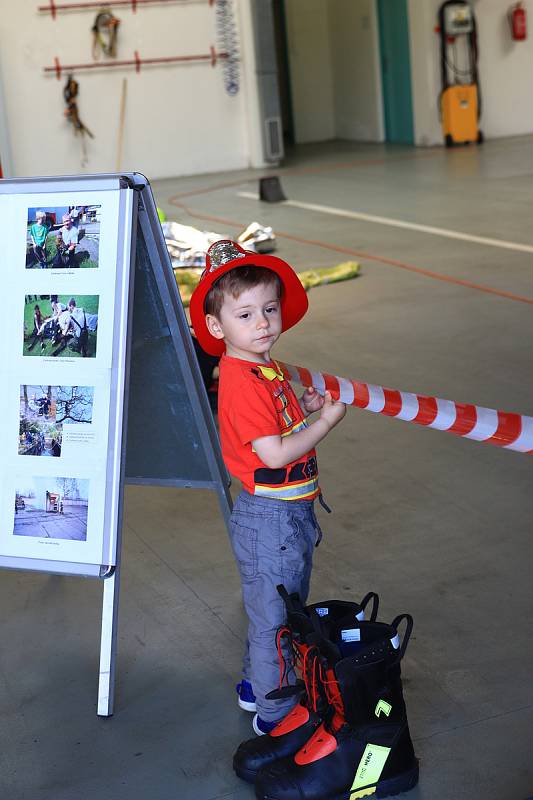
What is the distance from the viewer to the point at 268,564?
223 centimetres

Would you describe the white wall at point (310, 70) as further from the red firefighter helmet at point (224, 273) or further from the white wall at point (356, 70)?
the red firefighter helmet at point (224, 273)

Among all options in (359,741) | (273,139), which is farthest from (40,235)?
(273,139)

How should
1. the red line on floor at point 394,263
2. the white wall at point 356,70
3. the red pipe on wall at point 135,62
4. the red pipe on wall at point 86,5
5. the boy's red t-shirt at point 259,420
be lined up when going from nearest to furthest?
the boy's red t-shirt at point 259,420
the red line on floor at point 394,263
the red pipe on wall at point 86,5
the red pipe on wall at point 135,62
the white wall at point 356,70

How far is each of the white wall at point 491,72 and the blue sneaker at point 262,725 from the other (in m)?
14.0

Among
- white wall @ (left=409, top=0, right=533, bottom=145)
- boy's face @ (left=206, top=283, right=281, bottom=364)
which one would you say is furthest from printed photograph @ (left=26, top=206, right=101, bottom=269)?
white wall @ (left=409, top=0, right=533, bottom=145)

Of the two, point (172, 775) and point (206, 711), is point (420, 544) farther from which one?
point (172, 775)

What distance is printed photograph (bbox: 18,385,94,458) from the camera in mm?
2480

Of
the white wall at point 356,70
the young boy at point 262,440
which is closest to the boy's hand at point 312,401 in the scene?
the young boy at point 262,440

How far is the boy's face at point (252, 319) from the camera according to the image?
2184 mm

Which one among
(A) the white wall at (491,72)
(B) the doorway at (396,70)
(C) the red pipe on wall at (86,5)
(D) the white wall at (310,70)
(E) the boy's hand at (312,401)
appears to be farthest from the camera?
(D) the white wall at (310,70)

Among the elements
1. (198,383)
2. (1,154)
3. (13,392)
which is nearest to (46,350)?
(13,392)

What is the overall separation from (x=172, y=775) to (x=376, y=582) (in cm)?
95

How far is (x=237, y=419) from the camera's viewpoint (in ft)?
7.12

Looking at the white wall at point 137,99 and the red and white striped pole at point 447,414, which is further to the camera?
the white wall at point 137,99
